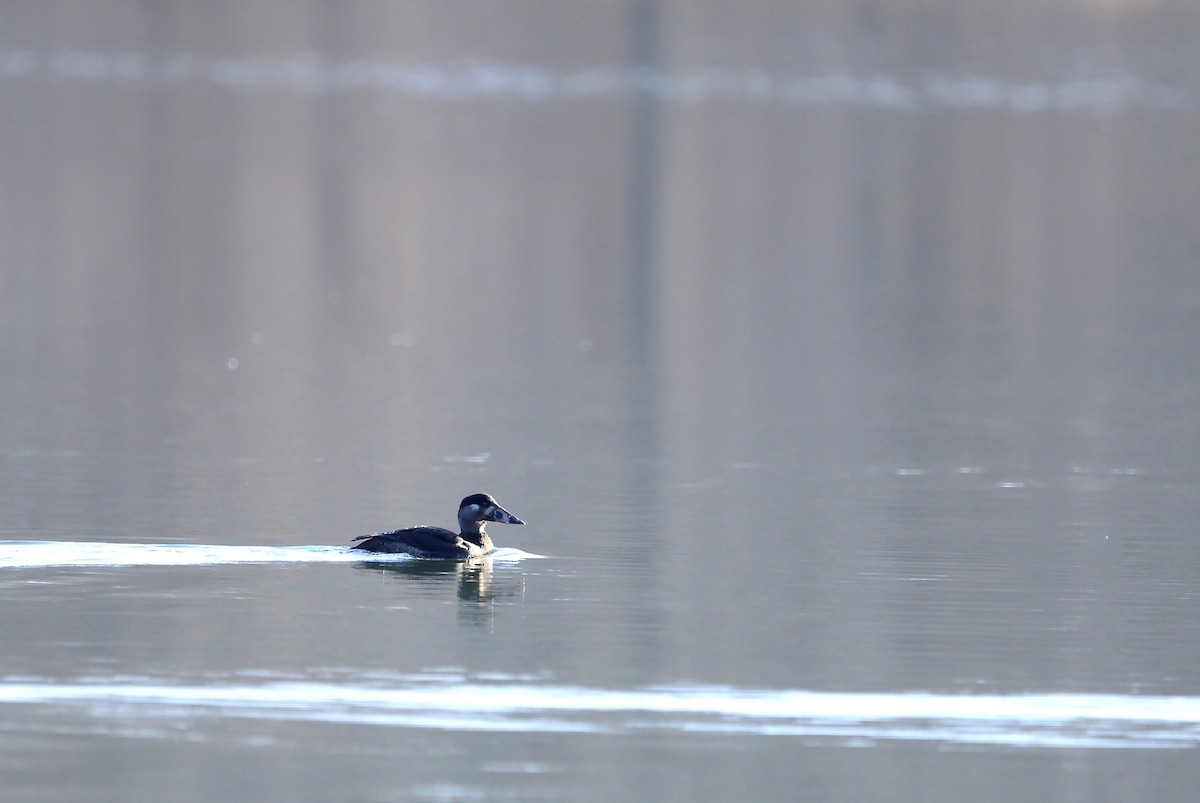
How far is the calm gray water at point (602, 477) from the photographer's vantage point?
9.98 meters

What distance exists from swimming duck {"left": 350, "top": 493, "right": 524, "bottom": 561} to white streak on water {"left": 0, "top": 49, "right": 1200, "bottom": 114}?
182 feet

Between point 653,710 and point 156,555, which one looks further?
point 156,555

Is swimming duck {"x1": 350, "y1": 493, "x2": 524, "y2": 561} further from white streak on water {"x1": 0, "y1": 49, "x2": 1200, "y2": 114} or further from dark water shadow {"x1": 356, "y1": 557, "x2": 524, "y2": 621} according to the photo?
white streak on water {"x1": 0, "y1": 49, "x2": 1200, "y2": 114}

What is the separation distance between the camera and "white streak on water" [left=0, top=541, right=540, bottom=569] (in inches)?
519

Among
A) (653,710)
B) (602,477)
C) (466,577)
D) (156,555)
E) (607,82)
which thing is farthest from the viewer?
(607,82)

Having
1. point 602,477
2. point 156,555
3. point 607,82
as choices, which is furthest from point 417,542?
point 607,82

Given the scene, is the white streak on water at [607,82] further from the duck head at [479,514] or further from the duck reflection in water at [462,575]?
the duck reflection in water at [462,575]

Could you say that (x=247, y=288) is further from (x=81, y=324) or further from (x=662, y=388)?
(x=662, y=388)

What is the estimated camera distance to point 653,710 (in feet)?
34.2

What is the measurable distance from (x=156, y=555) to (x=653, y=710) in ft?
13.0

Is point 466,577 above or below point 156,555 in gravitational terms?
below

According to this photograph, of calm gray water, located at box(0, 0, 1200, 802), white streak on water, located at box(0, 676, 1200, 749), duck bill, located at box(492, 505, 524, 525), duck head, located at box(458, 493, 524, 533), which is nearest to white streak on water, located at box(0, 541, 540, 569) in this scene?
calm gray water, located at box(0, 0, 1200, 802)

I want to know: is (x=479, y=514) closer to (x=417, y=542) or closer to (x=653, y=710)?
(x=417, y=542)

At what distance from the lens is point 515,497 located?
16047 mm
